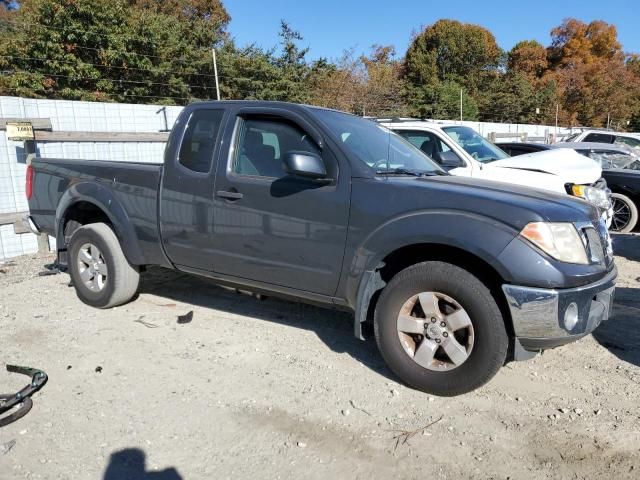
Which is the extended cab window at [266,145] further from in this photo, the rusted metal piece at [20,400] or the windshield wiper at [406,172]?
the rusted metal piece at [20,400]

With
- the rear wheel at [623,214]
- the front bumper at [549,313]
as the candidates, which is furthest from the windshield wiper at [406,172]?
the rear wheel at [623,214]

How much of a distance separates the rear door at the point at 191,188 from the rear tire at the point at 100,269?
27.8 inches

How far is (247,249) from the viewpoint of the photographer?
412 cm

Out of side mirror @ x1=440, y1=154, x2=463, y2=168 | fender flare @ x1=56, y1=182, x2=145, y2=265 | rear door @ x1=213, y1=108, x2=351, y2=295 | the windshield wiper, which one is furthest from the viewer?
side mirror @ x1=440, y1=154, x2=463, y2=168

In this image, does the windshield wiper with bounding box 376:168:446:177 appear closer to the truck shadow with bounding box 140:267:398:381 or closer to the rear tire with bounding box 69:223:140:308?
the truck shadow with bounding box 140:267:398:381

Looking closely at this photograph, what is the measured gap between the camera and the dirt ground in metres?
2.86

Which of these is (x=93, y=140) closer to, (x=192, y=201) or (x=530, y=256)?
(x=192, y=201)

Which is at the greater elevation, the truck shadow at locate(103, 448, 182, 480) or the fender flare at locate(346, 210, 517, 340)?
the fender flare at locate(346, 210, 517, 340)

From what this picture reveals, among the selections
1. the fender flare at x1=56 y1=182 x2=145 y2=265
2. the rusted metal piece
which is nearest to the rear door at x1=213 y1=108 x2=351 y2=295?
the fender flare at x1=56 y1=182 x2=145 y2=265

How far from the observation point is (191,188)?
4.38 meters

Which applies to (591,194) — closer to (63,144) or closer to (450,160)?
(450,160)

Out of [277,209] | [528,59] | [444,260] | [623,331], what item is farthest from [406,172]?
[528,59]

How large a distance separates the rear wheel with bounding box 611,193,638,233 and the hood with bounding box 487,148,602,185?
9.60 ft

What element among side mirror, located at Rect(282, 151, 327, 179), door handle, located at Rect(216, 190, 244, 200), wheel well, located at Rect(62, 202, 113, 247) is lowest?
wheel well, located at Rect(62, 202, 113, 247)
